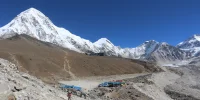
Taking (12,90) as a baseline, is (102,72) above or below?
above

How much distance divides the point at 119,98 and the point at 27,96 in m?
33.9

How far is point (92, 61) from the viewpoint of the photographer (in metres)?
151

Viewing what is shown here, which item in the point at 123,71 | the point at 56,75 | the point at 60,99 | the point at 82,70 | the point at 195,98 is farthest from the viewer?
the point at 123,71

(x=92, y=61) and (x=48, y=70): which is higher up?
(x=92, y=61)

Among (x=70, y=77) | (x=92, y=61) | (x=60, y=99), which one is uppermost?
(x=92, y=61)

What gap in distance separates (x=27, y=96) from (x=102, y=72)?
107 metres

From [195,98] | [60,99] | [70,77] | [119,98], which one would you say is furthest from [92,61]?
[60,99]

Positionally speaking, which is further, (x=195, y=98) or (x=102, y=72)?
(x=102, y=72)

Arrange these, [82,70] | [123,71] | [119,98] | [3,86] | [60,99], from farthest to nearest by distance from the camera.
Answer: [123,71], [82,70], [119,98], [60,99], [3,86]

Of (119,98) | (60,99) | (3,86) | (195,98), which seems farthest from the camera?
(195,98)

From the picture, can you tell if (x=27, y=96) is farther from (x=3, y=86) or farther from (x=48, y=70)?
(x=48, y=70)

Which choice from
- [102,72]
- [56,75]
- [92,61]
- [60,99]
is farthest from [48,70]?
[60,99]

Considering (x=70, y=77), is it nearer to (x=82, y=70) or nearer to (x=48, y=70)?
(x=48, y=70)

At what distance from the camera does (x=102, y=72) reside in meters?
133
